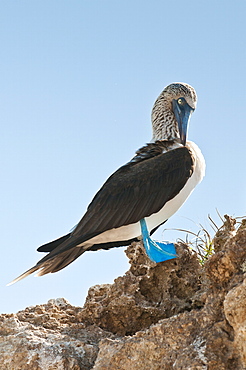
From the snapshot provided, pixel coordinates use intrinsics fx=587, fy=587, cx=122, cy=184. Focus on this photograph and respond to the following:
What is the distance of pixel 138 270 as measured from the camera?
5.68m

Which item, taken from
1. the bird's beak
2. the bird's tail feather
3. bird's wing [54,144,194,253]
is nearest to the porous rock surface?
the bird's tail feather

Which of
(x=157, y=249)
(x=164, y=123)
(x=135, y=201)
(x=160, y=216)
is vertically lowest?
(x=157, y=249)

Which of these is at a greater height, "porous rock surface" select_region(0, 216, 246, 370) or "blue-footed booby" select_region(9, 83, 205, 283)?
"blue-footed booby" select_region(9, 83, 205, 283)

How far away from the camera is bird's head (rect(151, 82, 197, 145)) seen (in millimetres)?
7516

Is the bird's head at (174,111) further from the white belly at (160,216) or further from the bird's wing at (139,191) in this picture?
the bird's wing at (139,191)

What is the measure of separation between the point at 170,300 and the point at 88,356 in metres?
1.01

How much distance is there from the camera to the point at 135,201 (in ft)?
22.4

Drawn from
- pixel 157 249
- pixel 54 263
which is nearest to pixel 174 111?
pixel 157 249

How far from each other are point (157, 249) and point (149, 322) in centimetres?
91

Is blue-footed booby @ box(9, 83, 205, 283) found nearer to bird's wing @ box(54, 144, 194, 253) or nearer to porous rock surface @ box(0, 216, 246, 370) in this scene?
bird's wing @ box(54, 144, 194, 253)

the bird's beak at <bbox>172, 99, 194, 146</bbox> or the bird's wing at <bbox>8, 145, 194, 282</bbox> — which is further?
the bird's beak at <bbox>172, 99, 194, 146</bbox>

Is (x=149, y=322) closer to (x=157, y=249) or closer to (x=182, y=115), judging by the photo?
(x=157, y=249)

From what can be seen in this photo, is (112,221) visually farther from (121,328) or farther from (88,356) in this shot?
(88,356)

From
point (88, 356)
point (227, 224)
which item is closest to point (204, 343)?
point (88, 356)
